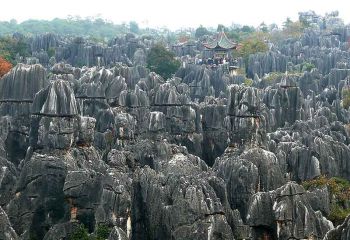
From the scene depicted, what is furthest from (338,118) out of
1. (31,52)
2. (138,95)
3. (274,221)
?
(31,52)

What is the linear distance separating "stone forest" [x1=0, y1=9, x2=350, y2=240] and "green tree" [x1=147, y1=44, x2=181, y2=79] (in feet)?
66.5

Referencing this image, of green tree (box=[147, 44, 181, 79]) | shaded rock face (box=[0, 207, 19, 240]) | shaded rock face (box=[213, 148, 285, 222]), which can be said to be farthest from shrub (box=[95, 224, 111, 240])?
green tree (box=[147, 44, 181, 79])

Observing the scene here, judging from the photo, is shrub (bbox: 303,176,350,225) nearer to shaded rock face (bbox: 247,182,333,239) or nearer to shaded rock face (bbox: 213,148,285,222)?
shaded rock face (bbox: 213,148,285,222)

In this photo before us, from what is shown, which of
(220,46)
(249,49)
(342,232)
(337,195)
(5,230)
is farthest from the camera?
(249,49)

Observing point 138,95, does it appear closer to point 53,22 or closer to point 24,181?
point 24,181

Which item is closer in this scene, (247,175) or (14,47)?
(247,175)

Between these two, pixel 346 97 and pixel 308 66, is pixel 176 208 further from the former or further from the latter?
pixel 308 66

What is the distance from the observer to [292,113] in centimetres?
4303

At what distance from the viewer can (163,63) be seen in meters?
71.4

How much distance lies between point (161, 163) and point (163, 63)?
44568 mm

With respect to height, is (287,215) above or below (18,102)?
below

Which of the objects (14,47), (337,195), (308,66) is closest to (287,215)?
(337,195)

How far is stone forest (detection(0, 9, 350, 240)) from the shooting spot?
21703 millimetres

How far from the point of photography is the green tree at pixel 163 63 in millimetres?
71125
